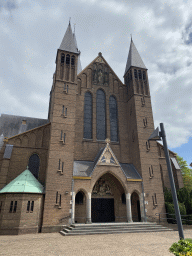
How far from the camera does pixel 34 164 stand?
21.5 m

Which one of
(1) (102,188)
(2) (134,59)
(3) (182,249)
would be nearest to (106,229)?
(1) (102,188)

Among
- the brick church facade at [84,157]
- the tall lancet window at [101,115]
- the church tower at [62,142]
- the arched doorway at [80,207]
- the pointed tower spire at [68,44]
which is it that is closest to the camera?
the brick church facade at [84,157]

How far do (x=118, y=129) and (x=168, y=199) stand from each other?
10470 mm

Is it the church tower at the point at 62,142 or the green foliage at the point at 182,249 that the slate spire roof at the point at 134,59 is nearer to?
the church tower at the point at 62,142

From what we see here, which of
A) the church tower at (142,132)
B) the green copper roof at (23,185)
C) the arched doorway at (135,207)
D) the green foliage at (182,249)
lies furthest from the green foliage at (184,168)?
the green foliage at (182,249)

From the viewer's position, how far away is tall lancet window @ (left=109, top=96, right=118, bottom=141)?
992 inches

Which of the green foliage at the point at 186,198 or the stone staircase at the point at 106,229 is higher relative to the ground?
the green foliage at the point at 186,198

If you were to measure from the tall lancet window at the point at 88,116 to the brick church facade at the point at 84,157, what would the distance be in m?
0.14

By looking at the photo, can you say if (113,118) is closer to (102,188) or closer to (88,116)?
(88,116)

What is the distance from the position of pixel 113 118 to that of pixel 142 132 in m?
4.54

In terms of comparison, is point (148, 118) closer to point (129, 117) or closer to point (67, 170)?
point (129, 117)

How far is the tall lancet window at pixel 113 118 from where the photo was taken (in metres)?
25.2

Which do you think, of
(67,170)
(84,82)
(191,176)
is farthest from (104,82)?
(191,176)

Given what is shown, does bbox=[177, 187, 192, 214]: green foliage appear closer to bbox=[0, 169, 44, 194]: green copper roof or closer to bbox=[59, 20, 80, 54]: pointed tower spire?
bbox=[0, 169, 44, 194]: green copper roof
